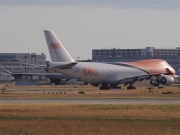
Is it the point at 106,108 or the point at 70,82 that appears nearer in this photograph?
the point at 106,108

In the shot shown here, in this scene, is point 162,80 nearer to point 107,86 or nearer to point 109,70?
point 109,70

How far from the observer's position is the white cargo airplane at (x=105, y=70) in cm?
11681

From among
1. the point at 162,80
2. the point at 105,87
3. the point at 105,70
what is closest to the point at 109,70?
the point at 105,70

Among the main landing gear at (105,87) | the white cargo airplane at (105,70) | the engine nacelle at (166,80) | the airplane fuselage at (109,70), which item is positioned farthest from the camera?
the engine nacelle at (166,80)

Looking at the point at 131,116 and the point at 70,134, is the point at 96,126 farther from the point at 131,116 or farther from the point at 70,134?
the point at 131,116

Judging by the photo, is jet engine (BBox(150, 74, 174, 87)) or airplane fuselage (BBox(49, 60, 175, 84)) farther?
jet engine (BBox(150, 74, 174, 87))

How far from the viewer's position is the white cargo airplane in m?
117

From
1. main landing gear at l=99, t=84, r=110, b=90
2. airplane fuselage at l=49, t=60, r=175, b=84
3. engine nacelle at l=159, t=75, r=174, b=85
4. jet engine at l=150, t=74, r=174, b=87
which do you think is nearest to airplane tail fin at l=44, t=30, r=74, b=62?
airplane fuselage at l=49, t=60, r=175, b=84

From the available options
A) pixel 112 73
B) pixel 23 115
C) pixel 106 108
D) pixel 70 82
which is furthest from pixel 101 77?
pixel 23 115

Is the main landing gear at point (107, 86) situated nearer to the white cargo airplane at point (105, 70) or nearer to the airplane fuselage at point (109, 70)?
the white cargo airplane at point (105, 70)

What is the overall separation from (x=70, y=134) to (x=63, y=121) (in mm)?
8189

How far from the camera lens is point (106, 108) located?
58125 mm

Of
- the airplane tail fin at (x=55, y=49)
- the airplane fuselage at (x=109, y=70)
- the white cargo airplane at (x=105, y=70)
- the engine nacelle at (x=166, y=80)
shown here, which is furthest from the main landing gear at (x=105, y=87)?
the engine nacelle at (x=166, y=80)

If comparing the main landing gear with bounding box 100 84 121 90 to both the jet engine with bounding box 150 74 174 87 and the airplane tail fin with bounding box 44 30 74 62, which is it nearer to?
the jet engine with bounding box 150 74 174 87
